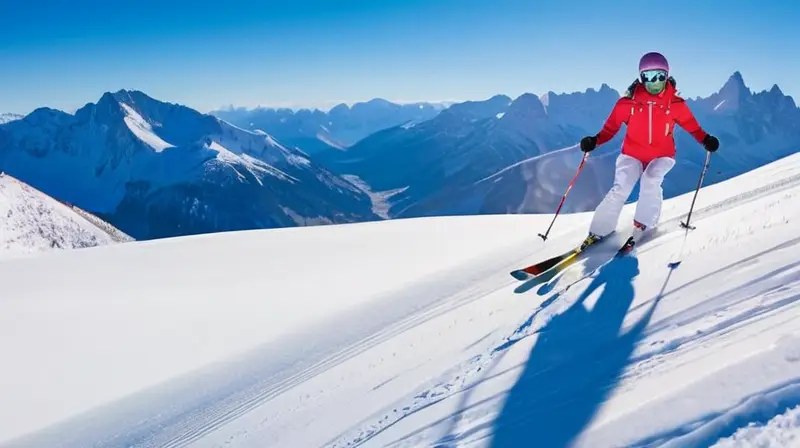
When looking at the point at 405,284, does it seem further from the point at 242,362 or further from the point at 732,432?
the point at 732,432

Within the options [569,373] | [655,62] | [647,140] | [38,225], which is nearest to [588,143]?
[647,140]

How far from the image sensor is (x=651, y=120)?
837 centimetres

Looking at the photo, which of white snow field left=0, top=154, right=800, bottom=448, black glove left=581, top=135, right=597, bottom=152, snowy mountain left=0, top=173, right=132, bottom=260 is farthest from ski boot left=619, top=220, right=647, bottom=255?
snowy mountain left=0, top=173, right=132, bottom=260

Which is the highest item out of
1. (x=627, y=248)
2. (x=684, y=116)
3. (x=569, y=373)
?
(x=684, y=116)

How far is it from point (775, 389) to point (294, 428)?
16.2 ft

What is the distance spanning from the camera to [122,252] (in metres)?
17.0

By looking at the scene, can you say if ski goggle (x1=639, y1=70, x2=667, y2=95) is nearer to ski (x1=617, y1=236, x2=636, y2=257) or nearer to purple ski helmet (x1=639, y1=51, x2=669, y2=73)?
purple ski helmet (x1=639, y1=51, x2=669, y2=73)

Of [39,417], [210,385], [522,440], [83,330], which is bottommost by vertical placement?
[522,440]

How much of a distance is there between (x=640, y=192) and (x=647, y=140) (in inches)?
34.7

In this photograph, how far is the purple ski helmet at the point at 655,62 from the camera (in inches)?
312

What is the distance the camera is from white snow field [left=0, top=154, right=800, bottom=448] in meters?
3.54

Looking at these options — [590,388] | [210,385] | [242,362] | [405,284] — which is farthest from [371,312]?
[590,388]

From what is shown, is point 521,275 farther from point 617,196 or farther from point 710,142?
point 710,142

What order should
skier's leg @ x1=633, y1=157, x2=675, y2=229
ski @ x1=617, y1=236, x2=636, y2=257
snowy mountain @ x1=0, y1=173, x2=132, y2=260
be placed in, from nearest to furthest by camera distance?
ski @ x1=617, y1=236, x2=636, y2=257 < skier's leg @ x1=633, y1=157, x2=675, y2=229 < snowy mountain @ x1=0, y1=173, x2=132, y2=260
